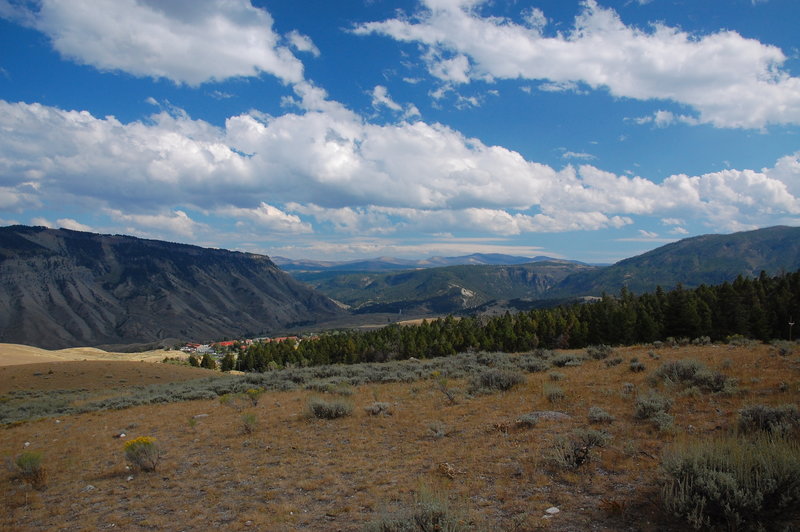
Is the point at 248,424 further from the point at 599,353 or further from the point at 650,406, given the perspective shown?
the point at 599,353

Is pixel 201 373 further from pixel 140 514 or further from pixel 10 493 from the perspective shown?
pixel 140 514

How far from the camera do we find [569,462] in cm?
861

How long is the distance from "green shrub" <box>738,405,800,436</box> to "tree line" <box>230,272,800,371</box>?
1643 inches

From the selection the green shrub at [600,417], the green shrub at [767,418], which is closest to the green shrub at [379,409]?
the green shrub at [600,417]

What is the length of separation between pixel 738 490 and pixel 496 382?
1260 cm

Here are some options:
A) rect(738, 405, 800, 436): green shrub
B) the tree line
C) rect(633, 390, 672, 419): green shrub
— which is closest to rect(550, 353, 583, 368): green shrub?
rect(633, 390, 672, 419): green shrub

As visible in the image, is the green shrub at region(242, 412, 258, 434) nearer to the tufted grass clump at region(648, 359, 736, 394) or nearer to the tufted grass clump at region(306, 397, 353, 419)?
the tufted grass clump at region(306, 397, 353, 419)

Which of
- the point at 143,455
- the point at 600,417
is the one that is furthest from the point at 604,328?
the point at 143,455

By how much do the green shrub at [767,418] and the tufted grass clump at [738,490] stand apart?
2693mm

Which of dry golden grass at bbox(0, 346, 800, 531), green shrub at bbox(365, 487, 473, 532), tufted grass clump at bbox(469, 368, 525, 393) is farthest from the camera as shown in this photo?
Result: tufted grass clump at bbox(469, 368, 525, 393)

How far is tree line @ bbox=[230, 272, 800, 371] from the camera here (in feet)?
165

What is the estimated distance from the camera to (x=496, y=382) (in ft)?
59.2

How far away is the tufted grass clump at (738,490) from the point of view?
554cm

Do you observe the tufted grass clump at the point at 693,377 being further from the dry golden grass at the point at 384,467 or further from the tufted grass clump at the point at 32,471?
the tufted grass clump at the point at 32,471
